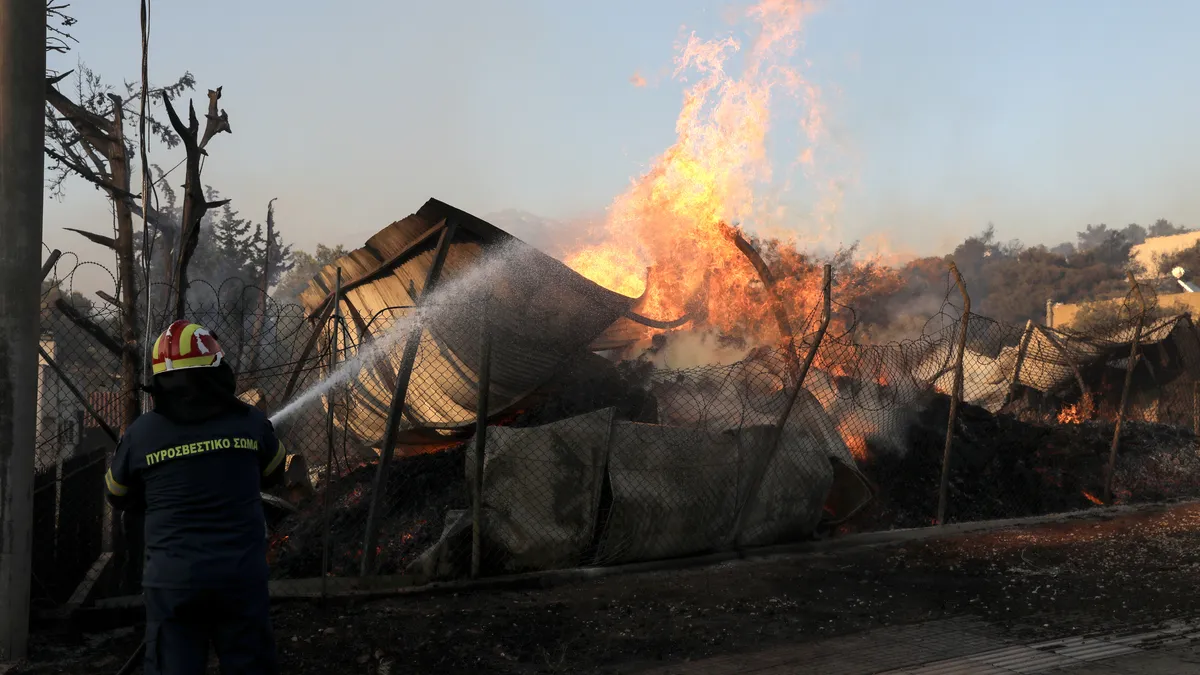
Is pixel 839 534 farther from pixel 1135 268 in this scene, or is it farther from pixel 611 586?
pixel 1135 268

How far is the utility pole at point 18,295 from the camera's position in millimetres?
4844

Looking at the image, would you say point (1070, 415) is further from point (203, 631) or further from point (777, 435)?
point (203, 631)

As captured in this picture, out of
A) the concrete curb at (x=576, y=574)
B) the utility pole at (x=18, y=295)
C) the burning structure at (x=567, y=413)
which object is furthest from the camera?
the burning structure at (x=567, y=413)

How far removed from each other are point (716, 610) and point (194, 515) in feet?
12.5

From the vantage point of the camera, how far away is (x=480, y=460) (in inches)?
270

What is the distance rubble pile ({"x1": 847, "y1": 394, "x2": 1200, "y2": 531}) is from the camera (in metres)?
9.93

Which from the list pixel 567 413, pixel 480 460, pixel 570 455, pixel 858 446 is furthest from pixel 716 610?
pixel 858 446

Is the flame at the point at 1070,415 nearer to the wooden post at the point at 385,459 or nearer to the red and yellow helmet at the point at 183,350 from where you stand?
the wooden post at the point at 385,459

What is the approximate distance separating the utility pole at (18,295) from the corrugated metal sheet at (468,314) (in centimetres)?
404

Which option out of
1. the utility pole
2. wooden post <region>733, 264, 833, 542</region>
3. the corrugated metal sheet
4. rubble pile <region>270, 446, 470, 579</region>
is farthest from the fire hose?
wooden post <region>733, 264, 833, 542</region>

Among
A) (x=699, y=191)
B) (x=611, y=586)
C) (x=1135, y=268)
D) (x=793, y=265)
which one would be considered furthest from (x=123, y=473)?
(x=1135, y=268)

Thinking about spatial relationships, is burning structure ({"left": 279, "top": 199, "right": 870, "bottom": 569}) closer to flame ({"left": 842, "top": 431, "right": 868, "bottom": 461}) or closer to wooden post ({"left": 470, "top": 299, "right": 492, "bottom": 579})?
wooden post ({"left": 470, "top": 299, "right": 492, "bottom": 579})

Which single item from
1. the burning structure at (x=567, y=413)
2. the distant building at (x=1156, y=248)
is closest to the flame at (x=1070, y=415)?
the burning structure at (x=567, y=413)

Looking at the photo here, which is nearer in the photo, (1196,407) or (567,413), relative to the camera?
(567,413)
